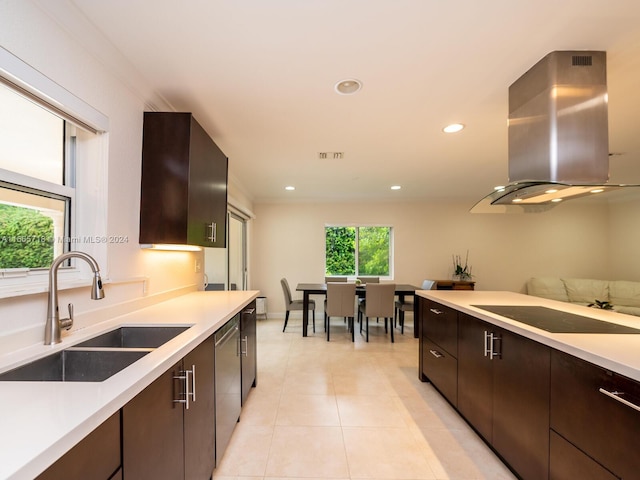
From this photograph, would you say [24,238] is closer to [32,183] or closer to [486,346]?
[32,183]

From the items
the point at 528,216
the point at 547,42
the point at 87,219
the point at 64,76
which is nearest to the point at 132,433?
the point at 87,219

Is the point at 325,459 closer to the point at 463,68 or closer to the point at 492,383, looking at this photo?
the point at 492,383

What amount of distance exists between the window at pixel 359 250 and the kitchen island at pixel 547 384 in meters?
3.56

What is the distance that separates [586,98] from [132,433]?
253 cm

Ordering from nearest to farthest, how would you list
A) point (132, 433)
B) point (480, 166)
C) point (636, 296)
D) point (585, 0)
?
1. point (132, 433)
2. point (585, 0)
3. point (480, 166)
4. point (636, 296)

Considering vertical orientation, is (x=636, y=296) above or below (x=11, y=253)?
below

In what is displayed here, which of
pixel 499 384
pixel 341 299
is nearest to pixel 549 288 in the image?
pixel 341 299

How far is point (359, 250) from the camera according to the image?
599 cm

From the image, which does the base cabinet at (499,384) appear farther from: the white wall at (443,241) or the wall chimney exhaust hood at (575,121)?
the white wall at (443,241)

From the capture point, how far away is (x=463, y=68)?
176 centimetres

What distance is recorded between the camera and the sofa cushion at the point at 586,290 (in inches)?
206

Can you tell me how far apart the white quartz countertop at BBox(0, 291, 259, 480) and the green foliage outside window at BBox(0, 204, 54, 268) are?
36 cm

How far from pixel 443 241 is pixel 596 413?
16.4 ft

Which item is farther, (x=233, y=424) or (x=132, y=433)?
(x=233, y=424)
